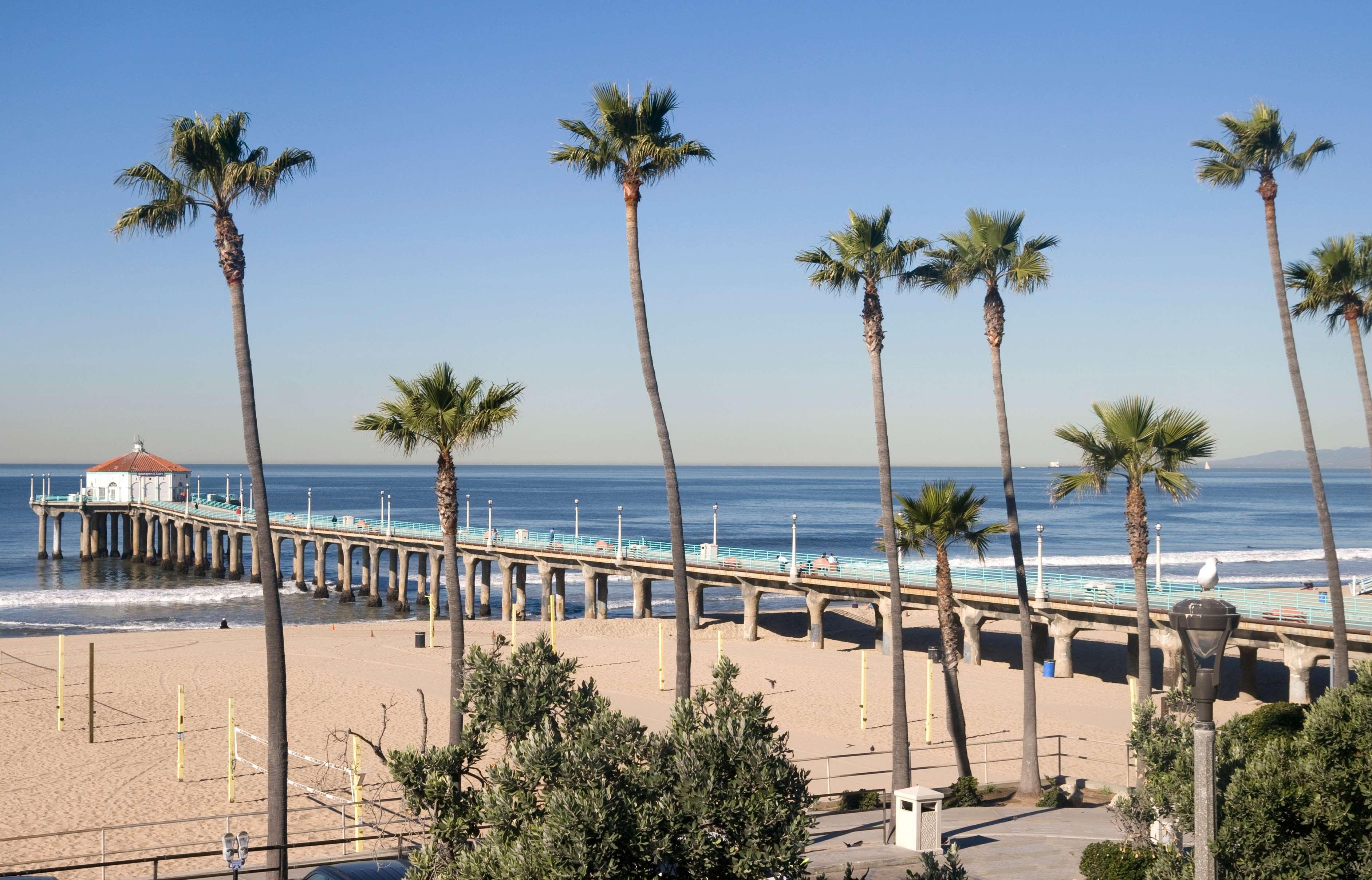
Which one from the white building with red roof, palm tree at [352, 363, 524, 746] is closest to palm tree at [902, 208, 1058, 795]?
palm tree at [352, 363, 524, 746]

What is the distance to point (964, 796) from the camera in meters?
19.6

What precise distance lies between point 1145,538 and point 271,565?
14.4 m

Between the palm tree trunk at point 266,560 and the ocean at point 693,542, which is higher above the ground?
the palm tree trunk at point 266,560

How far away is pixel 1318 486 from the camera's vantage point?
21234 mm

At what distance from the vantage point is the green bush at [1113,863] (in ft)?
40.9

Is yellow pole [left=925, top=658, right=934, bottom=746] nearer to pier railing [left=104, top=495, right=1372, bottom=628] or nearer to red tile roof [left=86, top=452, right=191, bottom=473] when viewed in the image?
pier railing [left=104, top=495, right=1372, bottom=628]

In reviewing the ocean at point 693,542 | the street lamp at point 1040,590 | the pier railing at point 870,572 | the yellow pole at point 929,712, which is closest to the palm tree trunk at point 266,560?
the pier railing at point 870,572

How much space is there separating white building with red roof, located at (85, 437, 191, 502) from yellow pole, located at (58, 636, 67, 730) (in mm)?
48835

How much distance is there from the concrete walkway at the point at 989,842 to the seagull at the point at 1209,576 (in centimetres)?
661

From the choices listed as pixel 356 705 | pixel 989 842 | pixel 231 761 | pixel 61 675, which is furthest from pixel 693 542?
pixel 989 842

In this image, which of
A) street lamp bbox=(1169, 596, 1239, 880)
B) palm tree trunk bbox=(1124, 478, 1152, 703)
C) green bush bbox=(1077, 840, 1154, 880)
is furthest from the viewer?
palm tree trunk bbox=(1124, 478, 1152, 703)

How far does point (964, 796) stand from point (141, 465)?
85754mm

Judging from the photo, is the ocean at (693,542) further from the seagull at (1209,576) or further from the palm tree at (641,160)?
the seagull at (1209,576)

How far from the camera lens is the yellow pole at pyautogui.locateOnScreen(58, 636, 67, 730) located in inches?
1024
